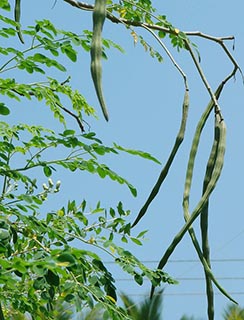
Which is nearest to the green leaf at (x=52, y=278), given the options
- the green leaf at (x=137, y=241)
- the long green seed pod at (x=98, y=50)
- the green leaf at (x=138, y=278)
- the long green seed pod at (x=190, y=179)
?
the green leaf at (x=138, y=278)

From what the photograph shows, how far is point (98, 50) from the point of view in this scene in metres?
0.78

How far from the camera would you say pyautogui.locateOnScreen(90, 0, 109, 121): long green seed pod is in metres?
0.73

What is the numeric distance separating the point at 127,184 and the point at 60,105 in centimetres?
54

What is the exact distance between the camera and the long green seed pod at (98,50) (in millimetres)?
728

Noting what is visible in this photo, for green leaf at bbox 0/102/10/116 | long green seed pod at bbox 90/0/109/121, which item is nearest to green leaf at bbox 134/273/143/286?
green leaf at bbox 0/102/10/116

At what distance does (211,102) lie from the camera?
3.51 ft

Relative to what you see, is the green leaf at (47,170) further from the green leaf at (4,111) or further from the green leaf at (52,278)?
the green leaf at (52,278)

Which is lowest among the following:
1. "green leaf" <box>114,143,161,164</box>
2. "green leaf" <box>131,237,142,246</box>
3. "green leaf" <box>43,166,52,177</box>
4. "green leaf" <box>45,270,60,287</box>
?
"green leaf" <box>45,270,60,287</box>

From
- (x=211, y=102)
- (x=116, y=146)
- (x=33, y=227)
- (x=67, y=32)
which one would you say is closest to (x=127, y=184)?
(x=116, y=146)

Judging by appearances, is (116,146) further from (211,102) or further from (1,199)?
(211,102)

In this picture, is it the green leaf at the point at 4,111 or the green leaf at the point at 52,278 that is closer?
the green leaf at the point at 52,278

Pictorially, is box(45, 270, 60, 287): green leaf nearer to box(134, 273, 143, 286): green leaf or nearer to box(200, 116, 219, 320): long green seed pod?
box(134, 273, 143, 286): green leaf

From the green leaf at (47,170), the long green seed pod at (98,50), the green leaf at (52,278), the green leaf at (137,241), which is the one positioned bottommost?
the green leaf at (52,278)

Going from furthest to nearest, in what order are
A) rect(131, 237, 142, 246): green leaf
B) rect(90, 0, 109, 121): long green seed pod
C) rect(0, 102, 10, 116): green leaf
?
rect(131, 237, 142, 246): green leaf, rect(0, 102, 10, 116): green leaf, rect(90, 0, 109, 121): long green seed pod
